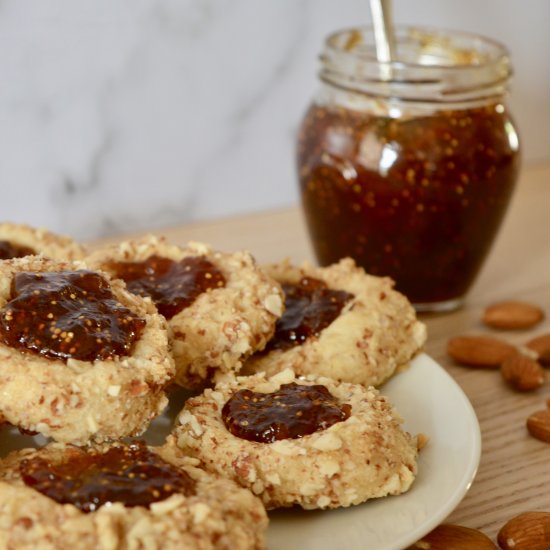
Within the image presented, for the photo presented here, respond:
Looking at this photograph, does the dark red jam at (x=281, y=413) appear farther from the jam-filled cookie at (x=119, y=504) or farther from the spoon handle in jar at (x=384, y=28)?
the spoon handle in jar at (x=384, y=28)

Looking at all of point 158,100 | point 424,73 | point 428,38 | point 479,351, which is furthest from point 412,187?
point 158,100

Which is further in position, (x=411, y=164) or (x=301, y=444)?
(x=411, y=164)

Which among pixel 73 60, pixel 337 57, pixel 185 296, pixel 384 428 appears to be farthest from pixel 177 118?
pixel 384 428

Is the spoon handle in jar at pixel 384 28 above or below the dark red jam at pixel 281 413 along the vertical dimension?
above

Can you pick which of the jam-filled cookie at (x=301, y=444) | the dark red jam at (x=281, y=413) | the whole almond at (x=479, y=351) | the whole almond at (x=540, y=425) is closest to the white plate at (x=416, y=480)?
the jam-filled cookie at (x=301, y=444)

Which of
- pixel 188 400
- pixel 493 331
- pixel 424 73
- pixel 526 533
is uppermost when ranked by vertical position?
pixel 424 73

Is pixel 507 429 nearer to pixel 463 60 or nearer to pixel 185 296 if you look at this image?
pixel 185 296

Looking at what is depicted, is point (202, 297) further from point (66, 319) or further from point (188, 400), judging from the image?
point (66, 319)
